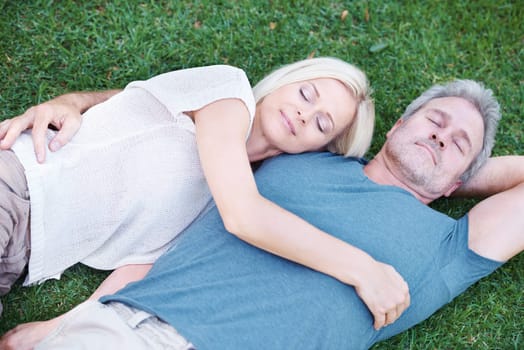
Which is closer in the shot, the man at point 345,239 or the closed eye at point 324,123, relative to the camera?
the man at point 345,239

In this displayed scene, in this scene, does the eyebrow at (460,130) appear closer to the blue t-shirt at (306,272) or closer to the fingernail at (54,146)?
the blue t-shirt at (306,272)

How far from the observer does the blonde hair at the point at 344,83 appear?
12.1 feet

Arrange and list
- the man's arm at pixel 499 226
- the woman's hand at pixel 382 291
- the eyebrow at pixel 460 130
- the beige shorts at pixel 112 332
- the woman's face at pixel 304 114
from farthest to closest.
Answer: the eyebrow at pixel 460 130 → the man's arm at pixel 499 226 → the woman's face at pixel 304 114 → the woman's hand at pixel 382 291 → the beige shorts at pixel 112 332

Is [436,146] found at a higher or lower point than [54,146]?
lower

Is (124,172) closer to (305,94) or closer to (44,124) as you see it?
(44,124)

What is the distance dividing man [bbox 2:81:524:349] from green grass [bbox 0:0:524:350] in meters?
0.48

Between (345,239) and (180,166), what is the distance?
0.95 metres

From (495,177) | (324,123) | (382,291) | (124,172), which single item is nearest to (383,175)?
(324,123)

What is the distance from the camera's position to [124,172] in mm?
3357

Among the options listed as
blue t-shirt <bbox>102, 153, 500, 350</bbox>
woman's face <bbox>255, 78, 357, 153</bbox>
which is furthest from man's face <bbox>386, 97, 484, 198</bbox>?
woman's face <bbox>255, 78, 357, 153</bbox>

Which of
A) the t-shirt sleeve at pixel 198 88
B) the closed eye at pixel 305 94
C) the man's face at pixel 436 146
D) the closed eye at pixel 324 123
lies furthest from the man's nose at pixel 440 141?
the t-shirt sleeve at pixel 198 88

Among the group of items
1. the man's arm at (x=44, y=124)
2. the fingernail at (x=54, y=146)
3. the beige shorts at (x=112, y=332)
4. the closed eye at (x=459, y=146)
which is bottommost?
the closed eye at (x=459, y=146)

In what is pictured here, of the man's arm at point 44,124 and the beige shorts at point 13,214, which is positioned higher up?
the man's arm at point 44,124

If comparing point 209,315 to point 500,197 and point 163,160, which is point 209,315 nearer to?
point 163,160
